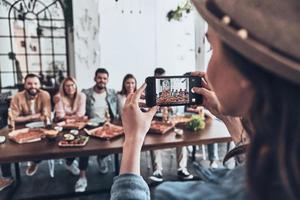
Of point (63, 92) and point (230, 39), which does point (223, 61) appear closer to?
point (230, 39)

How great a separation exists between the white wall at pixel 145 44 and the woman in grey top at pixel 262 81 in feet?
4.35

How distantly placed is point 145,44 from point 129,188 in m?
1.92

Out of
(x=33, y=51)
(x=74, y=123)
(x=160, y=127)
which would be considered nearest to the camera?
(x=160, y=127)

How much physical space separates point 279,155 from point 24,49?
3.33m

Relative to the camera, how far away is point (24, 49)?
3.23 m

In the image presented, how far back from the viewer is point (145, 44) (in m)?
2.26

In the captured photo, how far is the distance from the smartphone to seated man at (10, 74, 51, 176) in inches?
72.6

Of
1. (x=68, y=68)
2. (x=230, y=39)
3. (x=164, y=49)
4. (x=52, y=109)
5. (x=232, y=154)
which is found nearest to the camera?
(x=230, y=39)

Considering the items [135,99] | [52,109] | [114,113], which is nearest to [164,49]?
[114,113]

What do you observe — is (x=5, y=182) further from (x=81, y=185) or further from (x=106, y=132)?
(x=106, y=132)


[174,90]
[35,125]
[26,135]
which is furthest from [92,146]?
[174,90]

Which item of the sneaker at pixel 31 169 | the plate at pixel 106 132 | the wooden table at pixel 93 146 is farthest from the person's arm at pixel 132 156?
the sneaker at pixel 31 169

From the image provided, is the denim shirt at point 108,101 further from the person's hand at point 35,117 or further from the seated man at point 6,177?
the seated man at point 6,177

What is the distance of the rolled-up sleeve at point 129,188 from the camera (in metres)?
0.40
